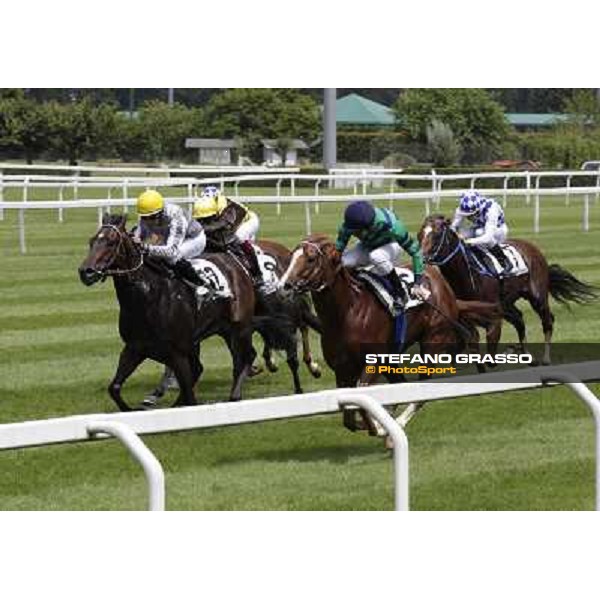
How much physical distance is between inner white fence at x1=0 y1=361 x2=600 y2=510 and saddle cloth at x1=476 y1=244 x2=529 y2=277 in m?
6.63

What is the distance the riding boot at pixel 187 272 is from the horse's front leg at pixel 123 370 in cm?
61

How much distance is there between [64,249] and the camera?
2203 centimetres

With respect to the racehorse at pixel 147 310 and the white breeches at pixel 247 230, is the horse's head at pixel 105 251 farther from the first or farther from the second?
the white breeches at pixel 247 230

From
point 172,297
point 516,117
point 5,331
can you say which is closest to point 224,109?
point 516,117

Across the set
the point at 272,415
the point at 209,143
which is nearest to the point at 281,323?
the point at 272,415

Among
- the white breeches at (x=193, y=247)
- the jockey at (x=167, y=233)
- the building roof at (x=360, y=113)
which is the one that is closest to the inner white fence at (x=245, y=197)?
the white breeches at (x=193, y=247)

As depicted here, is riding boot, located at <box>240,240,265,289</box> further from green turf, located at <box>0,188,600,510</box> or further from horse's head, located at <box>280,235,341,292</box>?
horse's head, located at <box>280,235,341,292</box>

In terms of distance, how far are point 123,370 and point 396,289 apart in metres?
1.70

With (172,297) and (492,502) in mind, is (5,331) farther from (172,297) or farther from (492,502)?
(492,502)

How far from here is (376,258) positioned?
378 inches

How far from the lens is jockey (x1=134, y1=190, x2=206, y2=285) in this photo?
34.1 feet

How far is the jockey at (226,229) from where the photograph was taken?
452 inches

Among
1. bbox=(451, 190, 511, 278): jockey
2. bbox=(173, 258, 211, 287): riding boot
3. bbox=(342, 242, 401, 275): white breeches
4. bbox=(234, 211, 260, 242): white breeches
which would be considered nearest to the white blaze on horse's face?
bbox=(342, 242, 401, 275): white breeches

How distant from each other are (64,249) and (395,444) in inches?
692
